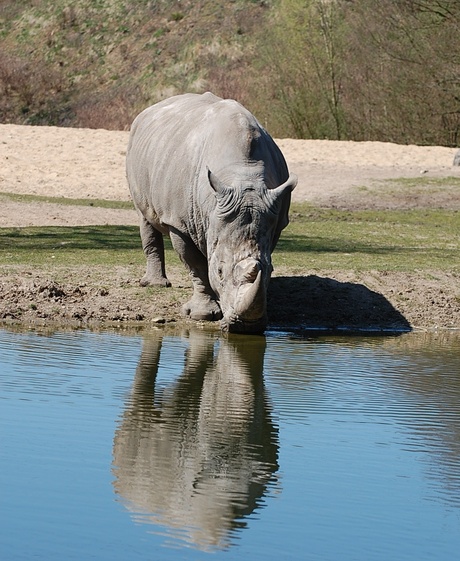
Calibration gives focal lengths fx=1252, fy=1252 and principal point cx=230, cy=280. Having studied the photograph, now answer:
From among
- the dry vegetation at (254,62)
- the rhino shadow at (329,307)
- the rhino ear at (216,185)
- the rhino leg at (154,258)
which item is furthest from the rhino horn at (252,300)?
the dry vegetation at (254,62)

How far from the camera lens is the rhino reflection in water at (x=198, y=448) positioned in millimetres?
5117

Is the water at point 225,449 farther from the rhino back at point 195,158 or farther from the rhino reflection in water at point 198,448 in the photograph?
the rhino back at point 195,158

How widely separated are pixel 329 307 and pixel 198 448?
4.82 meters

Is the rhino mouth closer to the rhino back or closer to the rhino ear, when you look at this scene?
the rhino back

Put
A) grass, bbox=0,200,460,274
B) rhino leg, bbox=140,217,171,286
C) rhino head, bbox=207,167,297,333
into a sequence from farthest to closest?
grass, bbox=0,200,460,274 < rhino leg, bbox=140,217,171,286 < rhino head, bbox=207,167,297,333

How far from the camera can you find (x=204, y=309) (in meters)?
10.2

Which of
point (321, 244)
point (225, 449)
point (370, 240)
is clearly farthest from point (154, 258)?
point (225, 449)

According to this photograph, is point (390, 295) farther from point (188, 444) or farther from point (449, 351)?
point (188, 444)

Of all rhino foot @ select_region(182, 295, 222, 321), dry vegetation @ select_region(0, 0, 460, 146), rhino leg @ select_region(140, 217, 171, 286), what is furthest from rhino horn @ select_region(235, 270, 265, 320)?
dry vegetation @ select_region(0, 0, 460, 146)

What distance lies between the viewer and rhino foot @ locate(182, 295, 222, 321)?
403 inches

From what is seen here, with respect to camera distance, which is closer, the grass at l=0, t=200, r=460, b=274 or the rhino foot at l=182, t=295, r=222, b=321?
the rhino foot at l=182, t=295, r=222, b=321

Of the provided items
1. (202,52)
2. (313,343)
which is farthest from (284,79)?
(313,343)

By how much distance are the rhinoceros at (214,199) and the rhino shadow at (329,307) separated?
0.74 meters

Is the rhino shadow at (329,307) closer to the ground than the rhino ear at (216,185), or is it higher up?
closer to the ground
